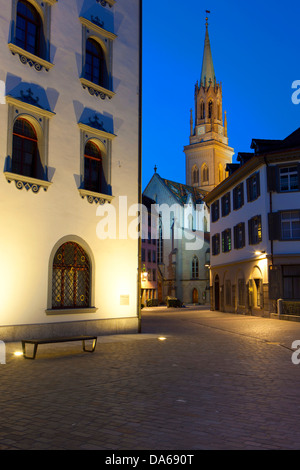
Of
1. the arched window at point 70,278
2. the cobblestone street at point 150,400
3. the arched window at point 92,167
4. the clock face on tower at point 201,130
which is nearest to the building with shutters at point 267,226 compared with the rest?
the arched window at point 92,167

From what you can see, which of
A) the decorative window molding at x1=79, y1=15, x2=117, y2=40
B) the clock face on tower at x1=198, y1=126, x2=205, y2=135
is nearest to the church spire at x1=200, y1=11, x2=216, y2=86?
the clock face on tower at x1=198, y1=126, x2=205, y2=135

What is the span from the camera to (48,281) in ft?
51.7

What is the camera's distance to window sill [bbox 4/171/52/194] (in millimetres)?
14781

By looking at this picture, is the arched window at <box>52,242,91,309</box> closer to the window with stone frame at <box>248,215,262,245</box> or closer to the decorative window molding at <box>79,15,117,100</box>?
the decorative window molding at <box>79,15,117,100</box>

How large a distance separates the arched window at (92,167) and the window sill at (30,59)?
126 inches

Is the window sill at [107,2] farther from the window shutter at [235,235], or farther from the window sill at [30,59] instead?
the window shutter at [235,235]

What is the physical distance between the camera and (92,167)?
60.0ft

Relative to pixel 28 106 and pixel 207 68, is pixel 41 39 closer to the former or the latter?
pixel 28 106

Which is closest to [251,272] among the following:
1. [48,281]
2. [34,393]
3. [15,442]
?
[48,281]

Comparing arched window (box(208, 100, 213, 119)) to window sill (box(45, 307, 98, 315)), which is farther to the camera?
arched window (box(208, 100, 213, 119))

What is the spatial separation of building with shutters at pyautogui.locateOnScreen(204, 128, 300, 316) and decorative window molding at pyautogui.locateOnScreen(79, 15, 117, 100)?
14.0 meters

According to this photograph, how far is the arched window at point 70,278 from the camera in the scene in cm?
1631

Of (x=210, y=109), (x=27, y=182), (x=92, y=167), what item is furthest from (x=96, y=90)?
(x=210, y=109)
